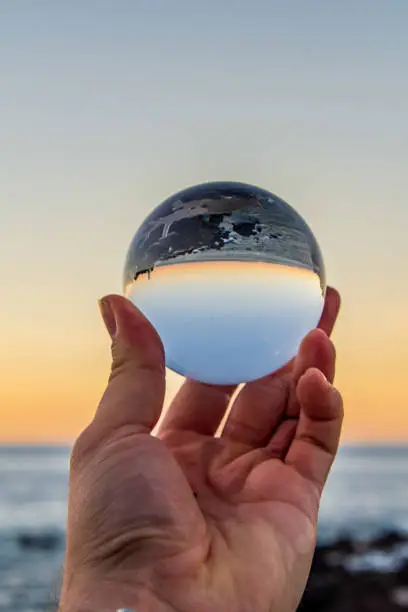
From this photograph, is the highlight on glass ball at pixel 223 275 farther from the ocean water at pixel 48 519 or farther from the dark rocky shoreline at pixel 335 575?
the dark rocky shoreline at pixel 335 575

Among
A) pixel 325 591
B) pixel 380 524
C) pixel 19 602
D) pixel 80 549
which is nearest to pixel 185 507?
pixel 80 549

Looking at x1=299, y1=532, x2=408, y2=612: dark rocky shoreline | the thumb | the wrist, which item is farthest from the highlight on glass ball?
x1=299, y1=532, x2=408, y2=612: dark rocky shoreline

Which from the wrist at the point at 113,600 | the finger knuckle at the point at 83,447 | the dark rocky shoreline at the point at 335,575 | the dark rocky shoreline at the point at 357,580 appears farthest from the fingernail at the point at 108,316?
the dark rocky shoreline at the point at 357,580

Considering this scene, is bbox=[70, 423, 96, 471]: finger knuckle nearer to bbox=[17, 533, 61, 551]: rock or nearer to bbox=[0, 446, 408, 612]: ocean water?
bbox=[0, 446, 408, 612]: ocean water

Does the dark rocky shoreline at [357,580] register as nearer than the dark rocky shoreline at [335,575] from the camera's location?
Yes

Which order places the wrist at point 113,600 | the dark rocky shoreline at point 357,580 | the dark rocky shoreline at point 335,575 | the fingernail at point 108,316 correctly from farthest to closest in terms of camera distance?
the dark rocky shoreline at point 335,575 < the dark rocky shoreline at point 357,580 < the fingernail at point 108,316 < the wrist at point 113,600

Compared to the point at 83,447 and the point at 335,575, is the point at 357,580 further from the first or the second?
the point at 83,447

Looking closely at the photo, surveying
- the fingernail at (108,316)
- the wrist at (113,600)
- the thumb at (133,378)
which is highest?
the fingernail at (108,316)
